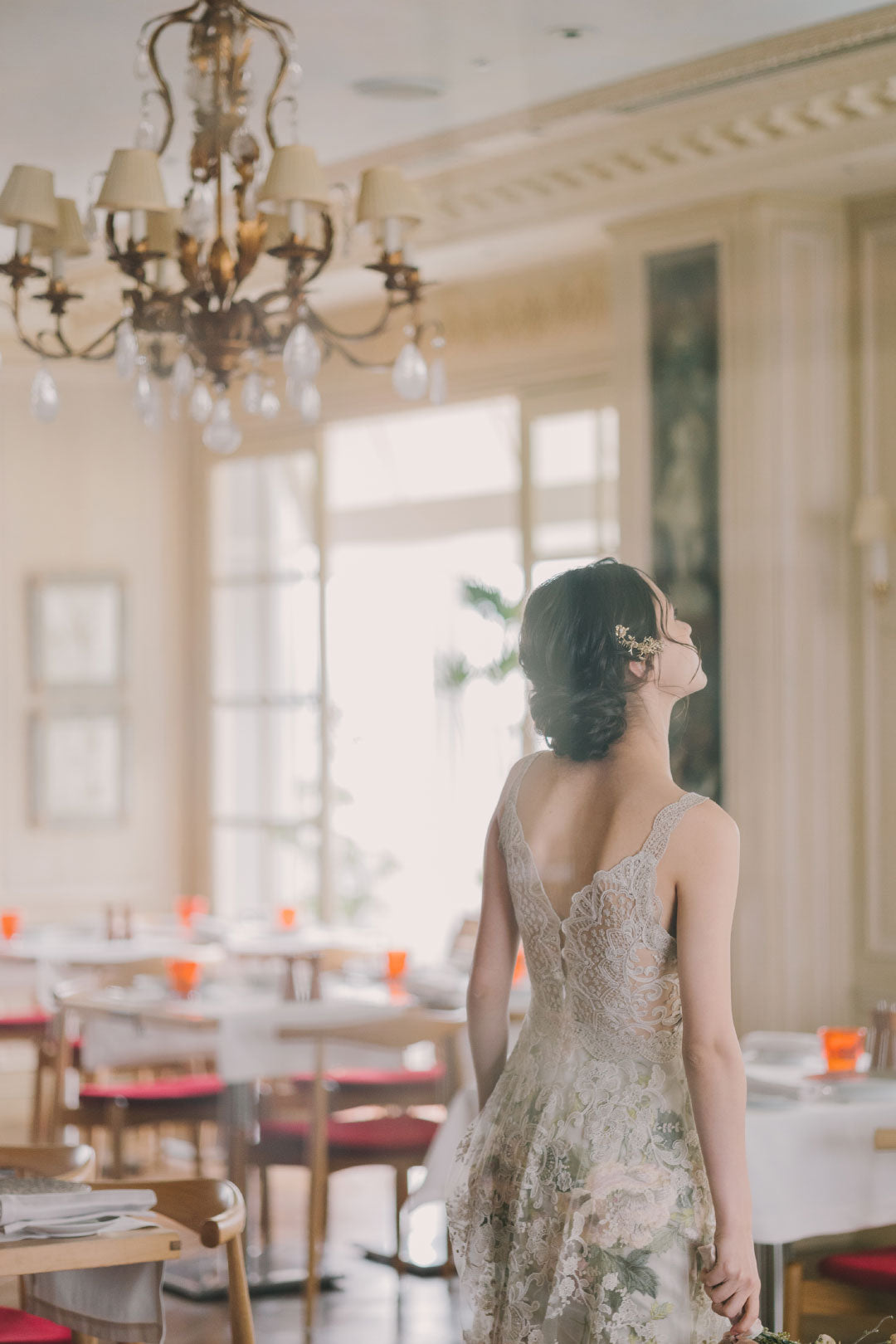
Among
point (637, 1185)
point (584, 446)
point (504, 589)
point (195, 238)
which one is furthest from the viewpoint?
point (504, 589)

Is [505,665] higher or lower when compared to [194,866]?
higher

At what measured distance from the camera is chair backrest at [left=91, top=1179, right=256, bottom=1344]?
7.86ft

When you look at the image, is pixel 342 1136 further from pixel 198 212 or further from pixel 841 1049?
pixel 198 212

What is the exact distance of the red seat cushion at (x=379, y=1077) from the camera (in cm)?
516

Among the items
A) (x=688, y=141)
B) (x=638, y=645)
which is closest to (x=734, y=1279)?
(x=638, y=645)

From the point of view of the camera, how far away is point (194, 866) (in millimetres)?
8492

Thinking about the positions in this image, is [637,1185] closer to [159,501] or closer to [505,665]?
[159,501]

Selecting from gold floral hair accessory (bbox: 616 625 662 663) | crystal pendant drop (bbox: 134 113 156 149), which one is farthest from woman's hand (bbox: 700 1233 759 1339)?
crystal pendant drop (bbox: 134 113 156 149)

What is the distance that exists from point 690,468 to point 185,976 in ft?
8.04

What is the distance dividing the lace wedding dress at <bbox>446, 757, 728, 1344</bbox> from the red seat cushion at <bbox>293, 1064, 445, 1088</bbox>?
2.64 metres

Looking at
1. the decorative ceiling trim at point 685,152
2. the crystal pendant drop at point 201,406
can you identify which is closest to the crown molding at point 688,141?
the decorative ceiling trim at point 685,152

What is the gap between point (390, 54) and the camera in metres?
4.68

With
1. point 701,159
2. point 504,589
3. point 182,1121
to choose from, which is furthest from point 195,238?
point 504,589

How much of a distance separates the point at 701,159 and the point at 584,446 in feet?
4.96
